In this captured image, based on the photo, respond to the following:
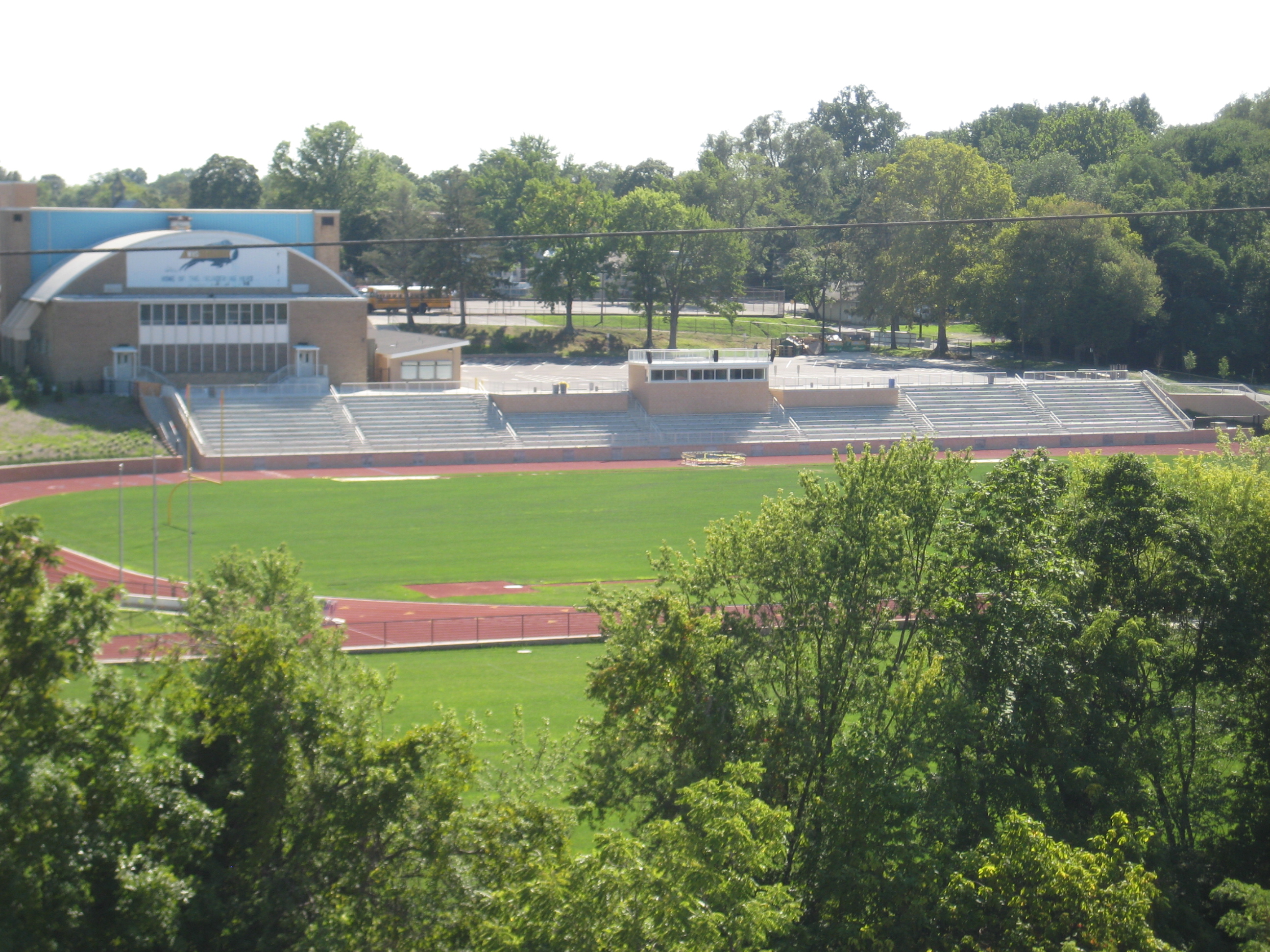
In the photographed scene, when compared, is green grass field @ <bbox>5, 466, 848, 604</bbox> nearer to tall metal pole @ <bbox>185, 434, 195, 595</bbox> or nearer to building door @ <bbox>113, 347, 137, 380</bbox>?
tall metal pole @ <bbox>185, 434, 195, 595</bbox>

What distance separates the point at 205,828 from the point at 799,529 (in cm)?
915

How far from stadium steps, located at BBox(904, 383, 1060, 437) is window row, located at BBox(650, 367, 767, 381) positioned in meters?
9.72

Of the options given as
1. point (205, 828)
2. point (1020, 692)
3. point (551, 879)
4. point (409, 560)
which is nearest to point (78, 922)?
point (205, 828)

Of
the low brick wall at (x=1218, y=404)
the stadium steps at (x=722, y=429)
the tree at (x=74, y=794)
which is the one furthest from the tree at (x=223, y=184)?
the tree at (x=74, y=794)

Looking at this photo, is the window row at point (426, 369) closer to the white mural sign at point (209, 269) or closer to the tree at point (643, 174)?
Answer: the white mural sign at point (209, 269)

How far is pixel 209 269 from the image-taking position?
222ft

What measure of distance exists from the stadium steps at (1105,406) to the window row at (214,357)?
148 feet

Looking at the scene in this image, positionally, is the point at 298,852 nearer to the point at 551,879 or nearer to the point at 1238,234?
the point at 551,879

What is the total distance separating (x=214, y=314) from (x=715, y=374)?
27456 millimetres

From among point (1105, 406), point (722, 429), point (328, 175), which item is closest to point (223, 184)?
point (328, 175)

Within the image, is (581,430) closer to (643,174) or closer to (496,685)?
(496,685)

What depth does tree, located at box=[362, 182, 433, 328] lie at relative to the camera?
315 ft

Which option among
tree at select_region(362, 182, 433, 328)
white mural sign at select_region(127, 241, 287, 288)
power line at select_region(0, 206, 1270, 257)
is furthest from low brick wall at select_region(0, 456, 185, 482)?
tree at select_region(362, 182, 433, 328)

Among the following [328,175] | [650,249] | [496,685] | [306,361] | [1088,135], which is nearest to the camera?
[496,685]
